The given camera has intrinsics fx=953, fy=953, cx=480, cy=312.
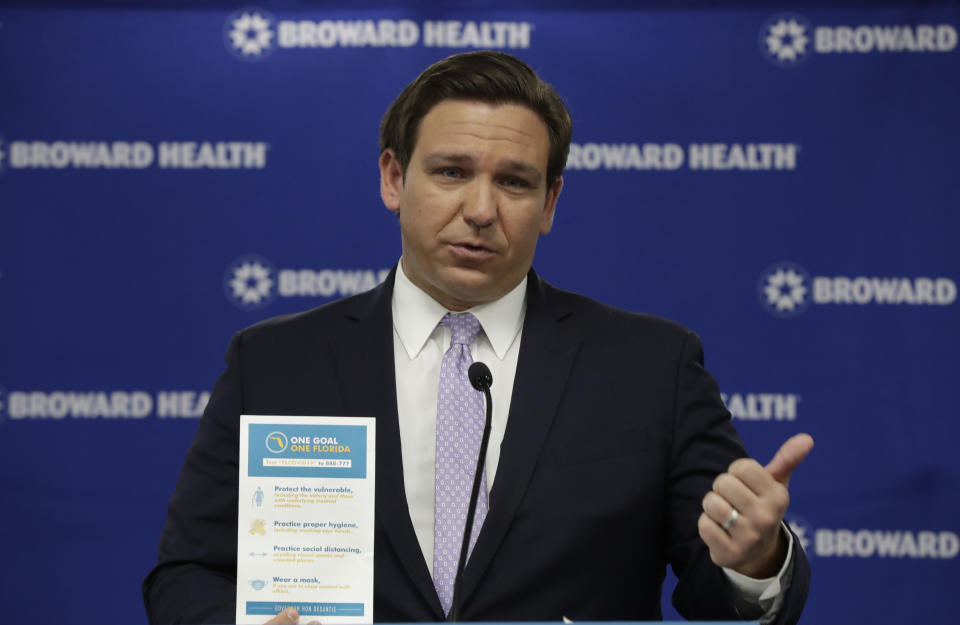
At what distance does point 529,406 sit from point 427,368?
A: 0.66 feet

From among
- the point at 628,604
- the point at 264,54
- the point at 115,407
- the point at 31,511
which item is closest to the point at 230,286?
the point at 115,407

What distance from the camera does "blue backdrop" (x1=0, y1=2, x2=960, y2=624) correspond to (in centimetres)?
304

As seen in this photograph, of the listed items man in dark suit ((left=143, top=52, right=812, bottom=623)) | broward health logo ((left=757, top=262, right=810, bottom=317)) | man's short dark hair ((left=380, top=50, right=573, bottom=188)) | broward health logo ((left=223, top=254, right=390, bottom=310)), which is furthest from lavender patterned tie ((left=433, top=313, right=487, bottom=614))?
broward health logo ((left=757, top=262, right=810, bottom=317))

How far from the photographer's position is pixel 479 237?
171 cm

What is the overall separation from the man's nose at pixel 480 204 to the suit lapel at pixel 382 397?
0.26m

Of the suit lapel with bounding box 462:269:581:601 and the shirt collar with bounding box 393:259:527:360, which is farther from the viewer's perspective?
the shirt collar with bounding box 393:259:527:360

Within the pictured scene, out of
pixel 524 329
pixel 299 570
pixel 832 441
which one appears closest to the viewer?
pixel 299 570

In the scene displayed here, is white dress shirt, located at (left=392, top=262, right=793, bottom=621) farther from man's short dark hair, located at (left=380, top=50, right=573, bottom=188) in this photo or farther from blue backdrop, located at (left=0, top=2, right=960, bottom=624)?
blue backdrop, located at (left=0, top=2, right=960, bottom=624)

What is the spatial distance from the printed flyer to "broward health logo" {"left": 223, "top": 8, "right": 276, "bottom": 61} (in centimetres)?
221

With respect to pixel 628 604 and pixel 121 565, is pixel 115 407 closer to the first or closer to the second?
pixel 121 565

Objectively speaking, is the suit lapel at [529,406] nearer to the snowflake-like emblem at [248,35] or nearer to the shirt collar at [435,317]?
the shirt collar at [435,317]

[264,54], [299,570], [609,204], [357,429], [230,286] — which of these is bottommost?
[299,570]

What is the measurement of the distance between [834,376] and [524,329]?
1.64 m

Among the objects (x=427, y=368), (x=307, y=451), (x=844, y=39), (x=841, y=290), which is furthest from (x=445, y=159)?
(x=844, y=39)
